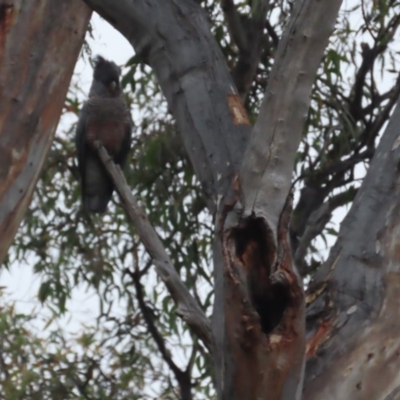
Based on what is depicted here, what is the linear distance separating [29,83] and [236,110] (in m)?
0.69

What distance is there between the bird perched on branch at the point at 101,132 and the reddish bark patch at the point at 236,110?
224 centimetres

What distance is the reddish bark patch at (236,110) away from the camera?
1769 millimetres

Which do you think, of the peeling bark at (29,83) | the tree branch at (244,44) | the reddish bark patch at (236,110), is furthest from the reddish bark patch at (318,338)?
the tree branch at (244,44)

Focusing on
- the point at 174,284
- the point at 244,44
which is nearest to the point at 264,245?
the point at 174,284

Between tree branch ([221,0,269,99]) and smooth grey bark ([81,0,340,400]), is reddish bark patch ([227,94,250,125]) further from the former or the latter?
tree branch ([221,0,269,99])

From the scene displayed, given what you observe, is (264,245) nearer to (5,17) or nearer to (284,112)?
(284,112)

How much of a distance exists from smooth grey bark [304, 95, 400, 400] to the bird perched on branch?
2.35m

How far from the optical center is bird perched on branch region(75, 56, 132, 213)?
160 inches

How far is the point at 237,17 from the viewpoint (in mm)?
3428

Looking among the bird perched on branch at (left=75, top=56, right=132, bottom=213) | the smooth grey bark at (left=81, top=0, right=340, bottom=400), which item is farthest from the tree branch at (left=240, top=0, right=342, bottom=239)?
the bird perched on branch at (left=75, top=56, right=132, bottom=213)

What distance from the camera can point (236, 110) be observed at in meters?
1.79

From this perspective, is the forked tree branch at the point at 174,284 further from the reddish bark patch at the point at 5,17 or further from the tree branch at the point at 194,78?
the reddish bark patch at the point at 5,17

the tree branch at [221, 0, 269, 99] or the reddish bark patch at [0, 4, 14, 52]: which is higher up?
the tree branch at [221, 0, 269, 99]

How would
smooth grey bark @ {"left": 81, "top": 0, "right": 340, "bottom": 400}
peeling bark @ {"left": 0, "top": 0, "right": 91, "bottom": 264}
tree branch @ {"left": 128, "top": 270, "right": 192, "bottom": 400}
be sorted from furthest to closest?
1. tree branch @ {"left": 128, "top": 270, "right": 192, "bottom": 400}
2. peeling bark @ {"left": 0, "top": 0, "right": 91, "bottom": 264}
3. smooth grey bark @ {"left": 81, "top": 0, "right": 340, "bottom": 400}
